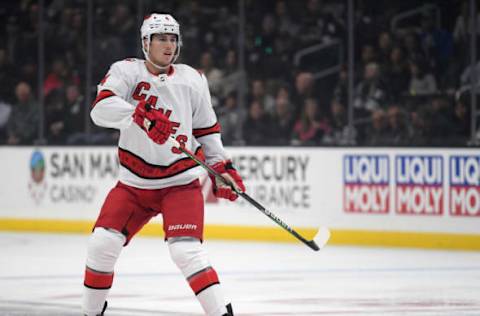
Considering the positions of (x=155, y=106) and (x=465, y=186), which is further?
(x=465, y=186)

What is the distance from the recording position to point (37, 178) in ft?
40.5

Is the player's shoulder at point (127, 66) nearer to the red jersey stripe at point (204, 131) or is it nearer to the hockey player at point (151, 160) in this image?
the hockey player at point (151, 160)

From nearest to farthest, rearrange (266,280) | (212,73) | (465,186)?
1. (266,280)
2. (465,186)
3. (212,73)

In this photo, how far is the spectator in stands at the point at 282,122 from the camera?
1120cm

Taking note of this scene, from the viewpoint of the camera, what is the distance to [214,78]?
11.7 metres

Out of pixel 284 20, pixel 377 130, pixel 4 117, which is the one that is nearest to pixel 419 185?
pixel 377 130

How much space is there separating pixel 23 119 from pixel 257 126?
8.62 feet

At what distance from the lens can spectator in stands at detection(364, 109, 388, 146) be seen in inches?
418

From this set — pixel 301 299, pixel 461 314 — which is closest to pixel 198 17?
pixel 301 299

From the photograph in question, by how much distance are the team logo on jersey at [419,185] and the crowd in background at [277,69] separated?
177mm

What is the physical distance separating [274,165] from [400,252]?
5.67ft

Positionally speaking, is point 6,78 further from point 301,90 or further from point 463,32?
point 463,32

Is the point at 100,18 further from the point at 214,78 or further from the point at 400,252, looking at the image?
the point at 400,252

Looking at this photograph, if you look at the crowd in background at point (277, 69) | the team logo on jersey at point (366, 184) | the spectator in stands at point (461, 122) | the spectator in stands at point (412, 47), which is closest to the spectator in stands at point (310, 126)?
the crowd in background at point (277, 69)
